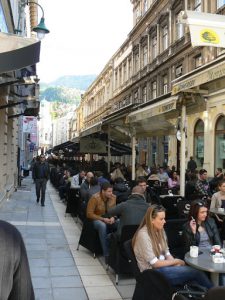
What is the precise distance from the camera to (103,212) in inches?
331

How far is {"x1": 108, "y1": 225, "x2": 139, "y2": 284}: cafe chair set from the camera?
6328mm

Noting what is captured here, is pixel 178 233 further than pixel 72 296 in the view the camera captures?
Yes

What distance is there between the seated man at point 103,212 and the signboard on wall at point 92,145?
15.1 meters

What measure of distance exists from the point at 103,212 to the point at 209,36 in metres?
3.79

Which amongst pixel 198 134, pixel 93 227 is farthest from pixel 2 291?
pixel 198 134

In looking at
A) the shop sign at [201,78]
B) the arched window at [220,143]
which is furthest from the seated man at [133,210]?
the arched window at [220,143]

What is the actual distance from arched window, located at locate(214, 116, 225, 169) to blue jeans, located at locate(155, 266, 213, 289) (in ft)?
60.5

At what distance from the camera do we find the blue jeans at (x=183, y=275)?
170 inches

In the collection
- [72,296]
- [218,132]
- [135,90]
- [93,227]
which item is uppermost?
[135,90]

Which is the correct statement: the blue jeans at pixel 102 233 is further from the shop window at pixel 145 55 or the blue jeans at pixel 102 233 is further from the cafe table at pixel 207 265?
the shop window at pixel 145 55

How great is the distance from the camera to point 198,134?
2573 centimetres

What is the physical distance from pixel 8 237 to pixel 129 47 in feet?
157

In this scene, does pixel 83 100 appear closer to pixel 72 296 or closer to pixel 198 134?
pixel 198 134

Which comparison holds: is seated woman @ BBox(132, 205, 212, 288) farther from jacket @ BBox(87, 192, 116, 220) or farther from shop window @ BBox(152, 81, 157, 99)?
shop window @ BBox(152, 81, 157, 99)
